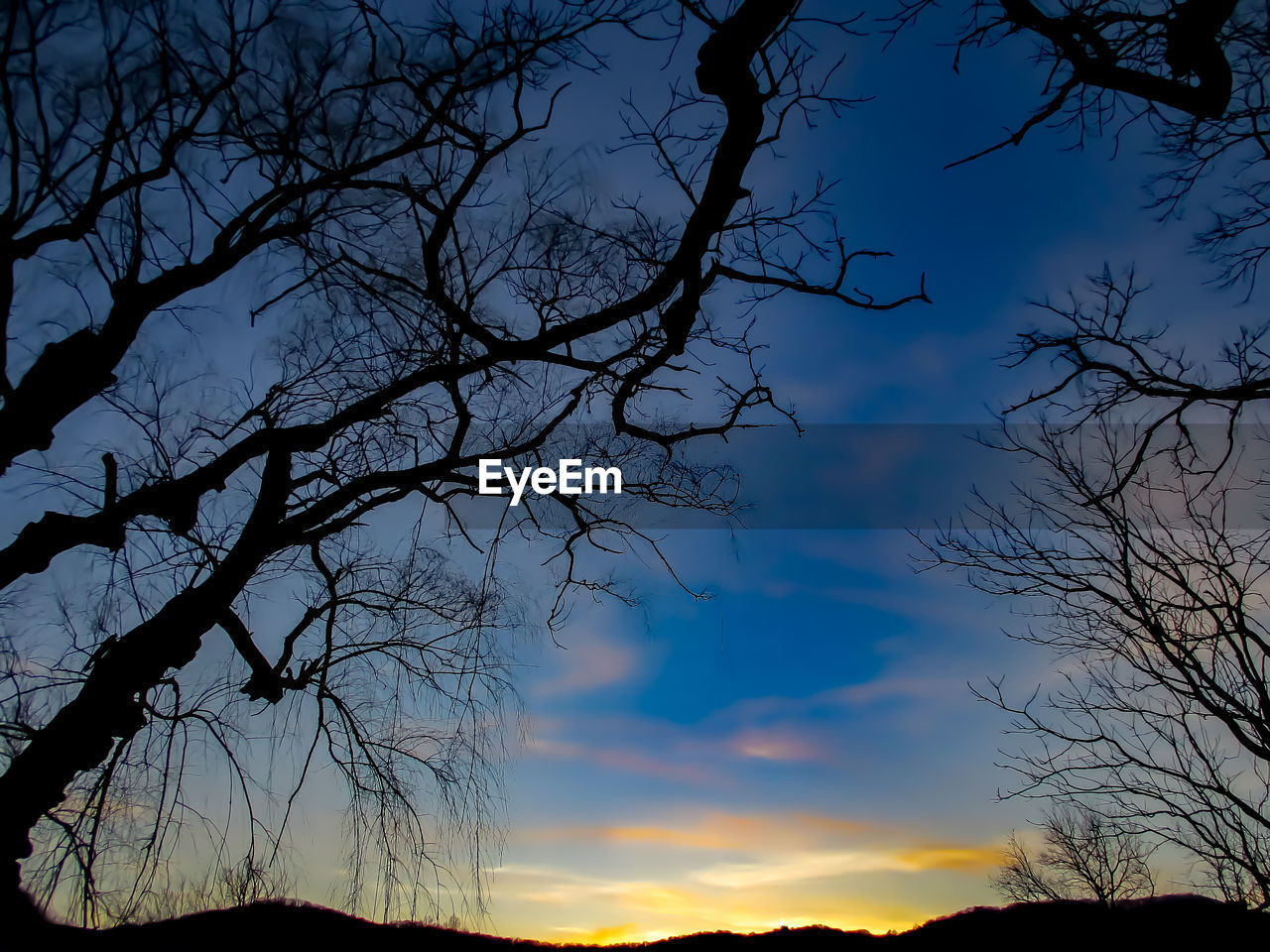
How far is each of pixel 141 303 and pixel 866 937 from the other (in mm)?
5724

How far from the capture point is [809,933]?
3.30 meters

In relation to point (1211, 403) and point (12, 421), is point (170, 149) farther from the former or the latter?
point (1211, 403)

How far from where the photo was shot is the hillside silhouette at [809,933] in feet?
9.20

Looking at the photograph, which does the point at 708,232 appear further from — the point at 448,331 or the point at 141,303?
the point at 141,303

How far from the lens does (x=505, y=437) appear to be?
5238 millimetres

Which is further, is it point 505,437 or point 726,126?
point 505,437

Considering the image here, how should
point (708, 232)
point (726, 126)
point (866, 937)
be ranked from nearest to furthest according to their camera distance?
point (866, 937) → point (726, 126) → point (708, 232)

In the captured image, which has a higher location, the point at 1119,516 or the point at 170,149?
the point at 170,149

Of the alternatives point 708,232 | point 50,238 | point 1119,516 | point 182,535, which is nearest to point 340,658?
point 182,535

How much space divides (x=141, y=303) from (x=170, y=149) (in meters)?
1.03

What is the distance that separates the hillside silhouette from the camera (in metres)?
2.80

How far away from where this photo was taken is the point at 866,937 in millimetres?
3162

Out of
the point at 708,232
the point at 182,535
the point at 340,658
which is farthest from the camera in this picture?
the point at 340,658

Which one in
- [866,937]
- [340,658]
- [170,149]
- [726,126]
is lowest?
[866,937]
